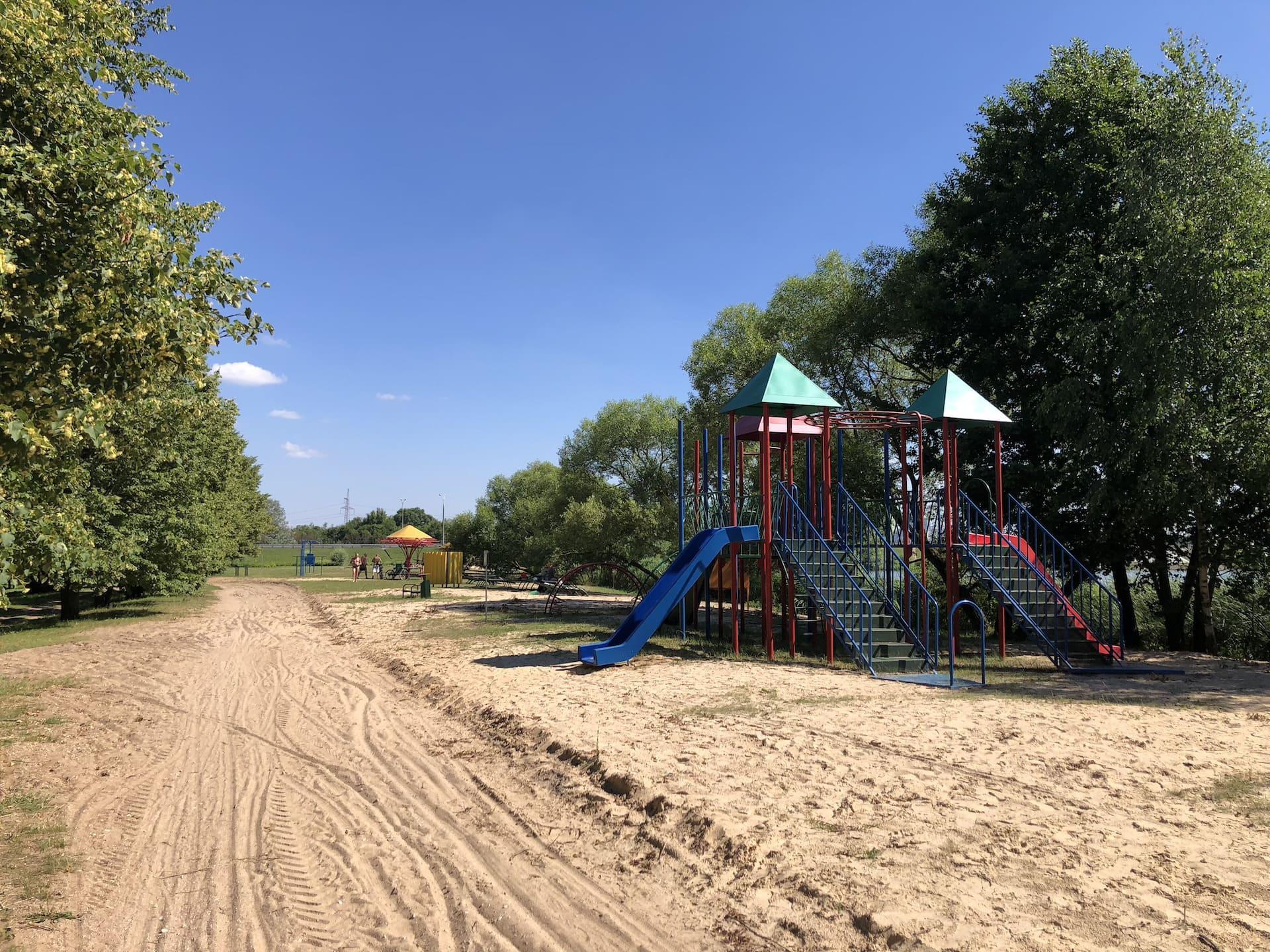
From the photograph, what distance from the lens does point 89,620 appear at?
22.7m

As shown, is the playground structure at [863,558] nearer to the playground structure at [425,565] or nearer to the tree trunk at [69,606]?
the tree trunk at [69,606]

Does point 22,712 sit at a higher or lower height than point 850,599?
lower

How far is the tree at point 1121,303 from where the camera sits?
1556 centimetres

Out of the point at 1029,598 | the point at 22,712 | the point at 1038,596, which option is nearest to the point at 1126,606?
the point at 1038,596

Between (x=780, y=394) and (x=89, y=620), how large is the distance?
21.1 meters

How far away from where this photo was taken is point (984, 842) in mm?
5355

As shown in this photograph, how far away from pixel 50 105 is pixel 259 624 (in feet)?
57.4

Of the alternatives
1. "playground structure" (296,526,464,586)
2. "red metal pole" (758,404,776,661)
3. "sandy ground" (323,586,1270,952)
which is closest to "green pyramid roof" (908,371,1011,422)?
"red metal pole" (758,404,776,661)

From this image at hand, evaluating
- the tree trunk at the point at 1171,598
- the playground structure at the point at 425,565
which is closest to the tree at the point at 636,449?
the playground structure at the point at 425,565

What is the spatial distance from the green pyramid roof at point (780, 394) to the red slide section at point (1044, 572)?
4.22 meters

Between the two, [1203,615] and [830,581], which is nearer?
[830,581]

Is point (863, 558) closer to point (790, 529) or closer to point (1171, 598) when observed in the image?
point (790, 529)

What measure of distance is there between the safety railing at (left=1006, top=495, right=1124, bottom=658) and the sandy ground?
2.59 metres

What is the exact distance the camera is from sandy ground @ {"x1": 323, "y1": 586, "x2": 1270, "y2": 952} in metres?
4.43
